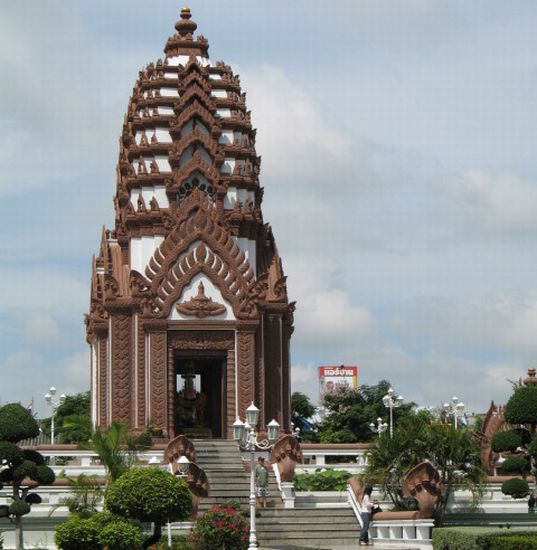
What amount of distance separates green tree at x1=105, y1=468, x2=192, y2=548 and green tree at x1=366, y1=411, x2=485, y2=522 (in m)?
6.74

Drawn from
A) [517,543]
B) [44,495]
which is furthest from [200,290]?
[517,543]

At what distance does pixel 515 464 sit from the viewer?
35219mm

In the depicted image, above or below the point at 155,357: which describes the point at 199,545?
below

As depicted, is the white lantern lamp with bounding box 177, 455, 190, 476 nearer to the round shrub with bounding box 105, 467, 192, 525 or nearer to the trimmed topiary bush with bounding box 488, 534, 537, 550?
the round shrub with bounding box 105, 467, 192, 525

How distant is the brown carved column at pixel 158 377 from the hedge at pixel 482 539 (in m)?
14.7

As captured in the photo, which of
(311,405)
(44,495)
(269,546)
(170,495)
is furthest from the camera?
(311,405)

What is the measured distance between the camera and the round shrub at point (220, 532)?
29.7 metres

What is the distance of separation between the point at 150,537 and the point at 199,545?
171 centimetres

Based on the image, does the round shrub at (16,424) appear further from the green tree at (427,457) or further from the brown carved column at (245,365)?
the brown carved column at (245,365)

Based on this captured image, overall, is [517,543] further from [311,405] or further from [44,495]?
[311,405]

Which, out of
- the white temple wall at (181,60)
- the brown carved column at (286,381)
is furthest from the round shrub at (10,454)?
the white temple wall at (181,60)

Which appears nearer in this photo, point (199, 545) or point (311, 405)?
point (199, 545)

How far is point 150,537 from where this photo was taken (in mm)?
31078

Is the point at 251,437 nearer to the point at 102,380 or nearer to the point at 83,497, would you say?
the point at 83,497
